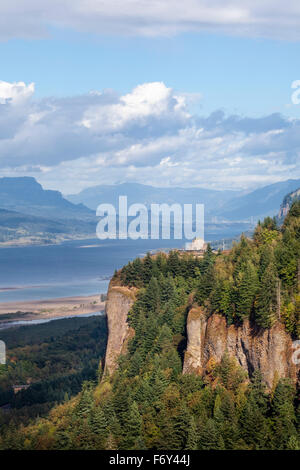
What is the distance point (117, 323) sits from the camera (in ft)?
269

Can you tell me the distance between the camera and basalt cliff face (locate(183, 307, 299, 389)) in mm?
55031

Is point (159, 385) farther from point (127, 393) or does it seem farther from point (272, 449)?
point (272, 449)

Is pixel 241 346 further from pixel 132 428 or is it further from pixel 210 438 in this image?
pixel 132 428

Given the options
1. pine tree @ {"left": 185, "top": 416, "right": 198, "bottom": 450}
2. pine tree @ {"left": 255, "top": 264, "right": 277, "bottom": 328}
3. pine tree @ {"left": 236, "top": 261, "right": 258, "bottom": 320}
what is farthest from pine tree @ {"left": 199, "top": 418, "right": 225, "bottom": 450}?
pine tree @ {"left": 236, "top": 261, "right": 258, "bottom": 320}

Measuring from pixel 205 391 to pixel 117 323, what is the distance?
81.9 feet

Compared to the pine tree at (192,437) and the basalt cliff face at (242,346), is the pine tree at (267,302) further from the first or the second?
the pine tree at (192,437)

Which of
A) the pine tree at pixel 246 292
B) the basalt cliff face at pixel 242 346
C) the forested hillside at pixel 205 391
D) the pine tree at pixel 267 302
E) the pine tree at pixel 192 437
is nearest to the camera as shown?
the pine tree at pixel 192 437

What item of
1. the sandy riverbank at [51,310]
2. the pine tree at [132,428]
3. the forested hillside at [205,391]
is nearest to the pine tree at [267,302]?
the forested hillside at [205,391]

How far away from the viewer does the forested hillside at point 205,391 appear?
175ft

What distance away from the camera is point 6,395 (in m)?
105

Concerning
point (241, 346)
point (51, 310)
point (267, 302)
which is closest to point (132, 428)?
point (241, 346)

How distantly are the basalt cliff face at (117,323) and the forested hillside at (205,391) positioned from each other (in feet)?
9.34
